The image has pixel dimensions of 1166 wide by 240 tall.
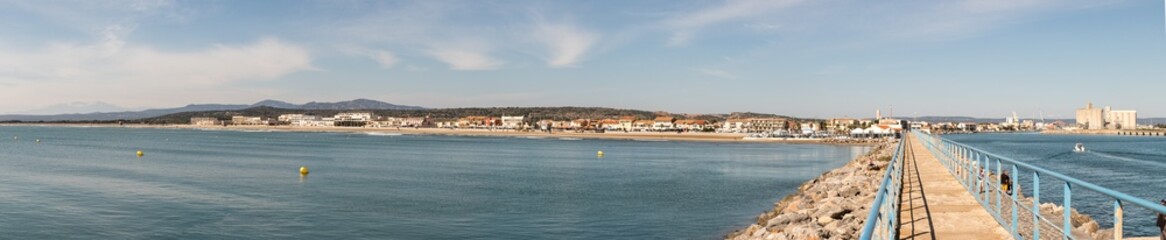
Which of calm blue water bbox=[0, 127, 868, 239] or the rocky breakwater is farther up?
the rocky breakwater

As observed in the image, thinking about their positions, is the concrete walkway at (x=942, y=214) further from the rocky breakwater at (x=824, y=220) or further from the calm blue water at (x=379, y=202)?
the calm blue water at (x=379, y=202)

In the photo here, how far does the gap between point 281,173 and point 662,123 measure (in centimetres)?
16551

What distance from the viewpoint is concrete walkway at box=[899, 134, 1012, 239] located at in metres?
8.29

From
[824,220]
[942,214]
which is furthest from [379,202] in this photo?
[942,214]

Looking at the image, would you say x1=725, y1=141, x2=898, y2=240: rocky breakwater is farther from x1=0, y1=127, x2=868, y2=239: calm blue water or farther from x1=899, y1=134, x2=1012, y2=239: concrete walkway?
x1=0, y1=127, x2=868, y2=239: calm blue water

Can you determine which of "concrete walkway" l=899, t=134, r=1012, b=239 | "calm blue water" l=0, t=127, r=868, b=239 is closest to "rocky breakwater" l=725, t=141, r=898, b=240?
"concrete walkway" l=899, t=134, r=1012, b=239

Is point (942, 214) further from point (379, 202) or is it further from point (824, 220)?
point (379, 202)

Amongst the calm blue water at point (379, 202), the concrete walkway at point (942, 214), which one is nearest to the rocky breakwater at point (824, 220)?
the concrete walkway at point (942, 214)

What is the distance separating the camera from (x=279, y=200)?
24.2 m

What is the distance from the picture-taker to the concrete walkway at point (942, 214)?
8.29 meters

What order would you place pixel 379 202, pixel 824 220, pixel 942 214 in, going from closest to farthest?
1. pixel 942 214
2. pixel 824 220
3. pixel 379 202

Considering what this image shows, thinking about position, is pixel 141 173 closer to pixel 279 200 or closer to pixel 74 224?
pixel 279 200

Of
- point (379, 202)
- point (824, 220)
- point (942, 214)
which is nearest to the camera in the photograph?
point (942, 214)

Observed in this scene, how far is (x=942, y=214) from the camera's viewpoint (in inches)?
383
